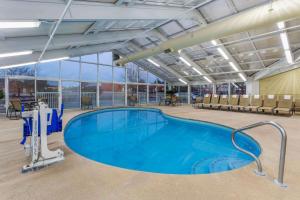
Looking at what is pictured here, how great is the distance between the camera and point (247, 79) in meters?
10.6

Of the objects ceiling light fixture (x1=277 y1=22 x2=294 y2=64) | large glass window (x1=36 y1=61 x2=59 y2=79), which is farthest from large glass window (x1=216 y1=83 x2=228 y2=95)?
large glass window (x1=36 y1=61 x2=59 y2=79)

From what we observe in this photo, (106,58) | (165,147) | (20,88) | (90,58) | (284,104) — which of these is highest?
(106,58)

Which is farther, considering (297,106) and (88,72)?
(88,72)

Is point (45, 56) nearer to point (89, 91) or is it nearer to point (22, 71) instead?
point (22, 71)

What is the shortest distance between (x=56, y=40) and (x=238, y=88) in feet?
37.9

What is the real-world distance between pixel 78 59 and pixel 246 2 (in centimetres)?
905

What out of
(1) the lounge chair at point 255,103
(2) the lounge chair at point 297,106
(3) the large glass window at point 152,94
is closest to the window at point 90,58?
(3) the large glass window at point 152,94

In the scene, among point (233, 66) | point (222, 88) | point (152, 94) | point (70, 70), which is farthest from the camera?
point (152, 94)

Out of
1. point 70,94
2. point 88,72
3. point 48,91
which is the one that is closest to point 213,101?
point 88,72

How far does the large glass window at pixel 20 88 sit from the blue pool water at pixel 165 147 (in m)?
4.41

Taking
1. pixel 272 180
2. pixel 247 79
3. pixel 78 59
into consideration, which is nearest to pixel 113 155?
pixel 272 180

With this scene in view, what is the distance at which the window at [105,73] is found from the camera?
37.0 feet

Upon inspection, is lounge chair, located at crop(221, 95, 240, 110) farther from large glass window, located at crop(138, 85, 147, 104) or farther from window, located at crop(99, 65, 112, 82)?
window, located at crop(99, 65, 112, 82)

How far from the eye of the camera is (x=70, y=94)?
32.7 ft
